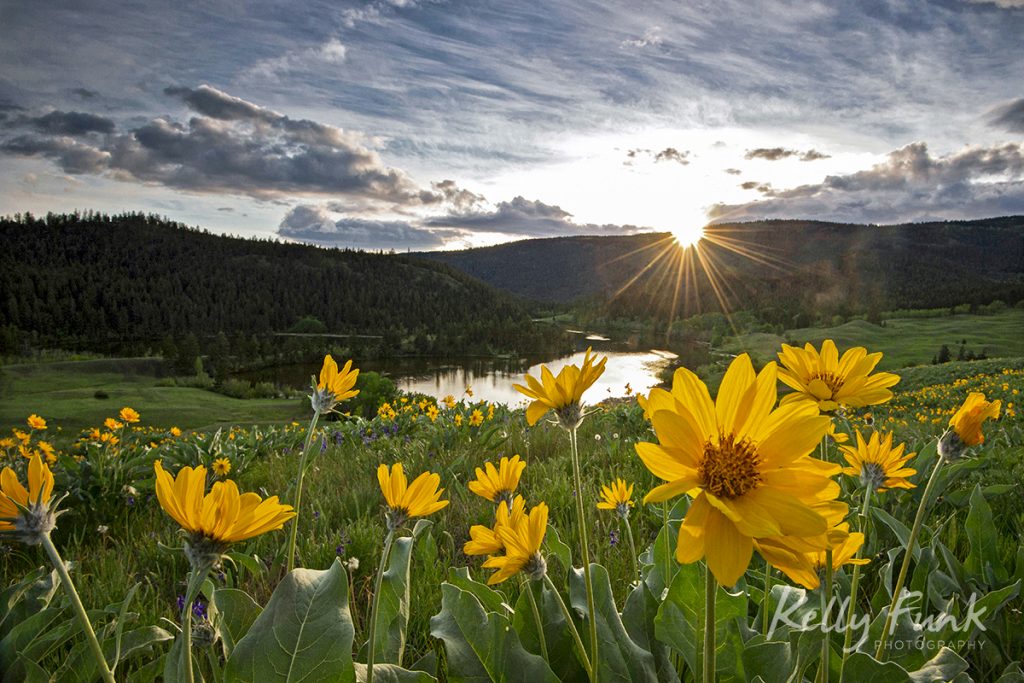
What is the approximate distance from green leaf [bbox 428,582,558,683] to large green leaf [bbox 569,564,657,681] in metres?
0.20

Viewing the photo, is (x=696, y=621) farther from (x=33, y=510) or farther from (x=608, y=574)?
(x=33, y=510)

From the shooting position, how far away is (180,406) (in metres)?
37.2

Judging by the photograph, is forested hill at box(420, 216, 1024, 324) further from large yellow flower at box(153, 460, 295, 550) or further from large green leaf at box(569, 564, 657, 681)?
large yellow flower at box(153, 460, 295, 550)

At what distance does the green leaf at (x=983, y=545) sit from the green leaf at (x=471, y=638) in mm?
1775

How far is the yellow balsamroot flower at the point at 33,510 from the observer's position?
0.93m

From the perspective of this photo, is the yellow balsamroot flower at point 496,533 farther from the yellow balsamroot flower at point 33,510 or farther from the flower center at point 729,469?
the yellow balsamroot flower at point 33,510

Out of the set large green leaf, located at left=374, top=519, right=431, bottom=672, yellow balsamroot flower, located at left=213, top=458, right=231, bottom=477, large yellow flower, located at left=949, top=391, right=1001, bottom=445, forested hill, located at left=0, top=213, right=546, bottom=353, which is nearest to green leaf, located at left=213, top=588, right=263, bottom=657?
large green leaf, located at left=374, top=519, right=431, bottom=672

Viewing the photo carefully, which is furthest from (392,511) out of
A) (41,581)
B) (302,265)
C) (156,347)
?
(302,265)

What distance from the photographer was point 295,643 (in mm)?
944

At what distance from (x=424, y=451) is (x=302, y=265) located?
127m

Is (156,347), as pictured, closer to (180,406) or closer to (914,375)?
(180,406)

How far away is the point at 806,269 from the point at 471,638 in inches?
5809

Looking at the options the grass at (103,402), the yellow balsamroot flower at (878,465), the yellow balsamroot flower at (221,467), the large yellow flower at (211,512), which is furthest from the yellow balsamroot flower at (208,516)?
the grass at (103,402)

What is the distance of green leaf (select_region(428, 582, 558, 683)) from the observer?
3.86 ft
